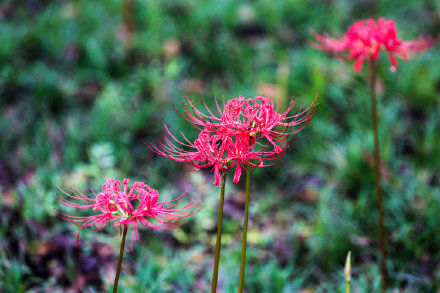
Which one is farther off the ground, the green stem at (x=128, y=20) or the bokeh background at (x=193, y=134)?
the green stem at (x=128, y=20)

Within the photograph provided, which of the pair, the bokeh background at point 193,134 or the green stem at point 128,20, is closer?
the bokeh background at point 193,134

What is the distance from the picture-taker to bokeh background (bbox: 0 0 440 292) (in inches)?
109

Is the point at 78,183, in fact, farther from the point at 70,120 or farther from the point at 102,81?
the point at 102,81

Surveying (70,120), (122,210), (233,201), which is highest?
(70,120)

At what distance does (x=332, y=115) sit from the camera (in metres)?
4.30

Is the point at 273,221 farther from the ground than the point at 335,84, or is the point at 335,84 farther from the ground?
the point at 335,84

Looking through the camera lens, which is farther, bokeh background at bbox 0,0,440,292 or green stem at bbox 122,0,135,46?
green stem at bbox 122,0,135,46

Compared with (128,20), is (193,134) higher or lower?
lower

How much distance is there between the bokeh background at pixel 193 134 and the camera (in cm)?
276

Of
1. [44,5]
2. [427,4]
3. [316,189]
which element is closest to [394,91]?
[316,189]

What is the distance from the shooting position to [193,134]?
13.0 ft

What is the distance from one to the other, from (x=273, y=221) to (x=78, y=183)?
1.62 meters

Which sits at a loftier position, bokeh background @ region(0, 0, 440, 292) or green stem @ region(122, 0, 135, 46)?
green stem @ region(122, 0, 135, 46)

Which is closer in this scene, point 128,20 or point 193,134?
point 193,134
